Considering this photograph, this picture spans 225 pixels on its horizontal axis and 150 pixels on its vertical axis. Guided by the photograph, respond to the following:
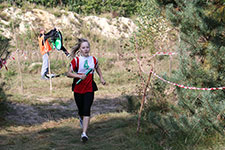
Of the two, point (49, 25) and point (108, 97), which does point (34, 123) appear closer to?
point (108, 97)

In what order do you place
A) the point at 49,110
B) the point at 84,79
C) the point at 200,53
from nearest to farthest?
the point at 84,79, the point at 200,53, the point at 49,110

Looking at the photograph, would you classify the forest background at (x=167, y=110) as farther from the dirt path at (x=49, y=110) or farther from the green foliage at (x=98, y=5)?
the green foliage at (x=98, y=5)

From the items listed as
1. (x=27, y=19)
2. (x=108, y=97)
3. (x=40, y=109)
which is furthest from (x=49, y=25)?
(x=40, y=109)

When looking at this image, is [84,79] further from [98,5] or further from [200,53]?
[98,5]

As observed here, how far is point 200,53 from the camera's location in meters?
5.10

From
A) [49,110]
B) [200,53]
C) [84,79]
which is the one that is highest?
[200,53]

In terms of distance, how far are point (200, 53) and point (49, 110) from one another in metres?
4.78

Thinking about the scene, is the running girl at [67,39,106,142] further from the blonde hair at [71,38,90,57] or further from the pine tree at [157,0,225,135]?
the pine tree at [157,0,225,135]

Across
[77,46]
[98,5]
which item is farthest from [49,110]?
[98,5]

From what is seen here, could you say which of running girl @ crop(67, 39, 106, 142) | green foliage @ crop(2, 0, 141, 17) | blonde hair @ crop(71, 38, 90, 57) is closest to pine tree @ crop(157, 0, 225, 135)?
running girl @ crop(67, 39, 106, 142)

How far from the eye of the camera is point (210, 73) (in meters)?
4.73

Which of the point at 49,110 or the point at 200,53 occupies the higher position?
the point at 200,53

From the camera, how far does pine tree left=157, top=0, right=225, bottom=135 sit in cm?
456

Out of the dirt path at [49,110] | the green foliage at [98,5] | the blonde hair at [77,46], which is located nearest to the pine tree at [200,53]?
the blonde hair at [77,46]
